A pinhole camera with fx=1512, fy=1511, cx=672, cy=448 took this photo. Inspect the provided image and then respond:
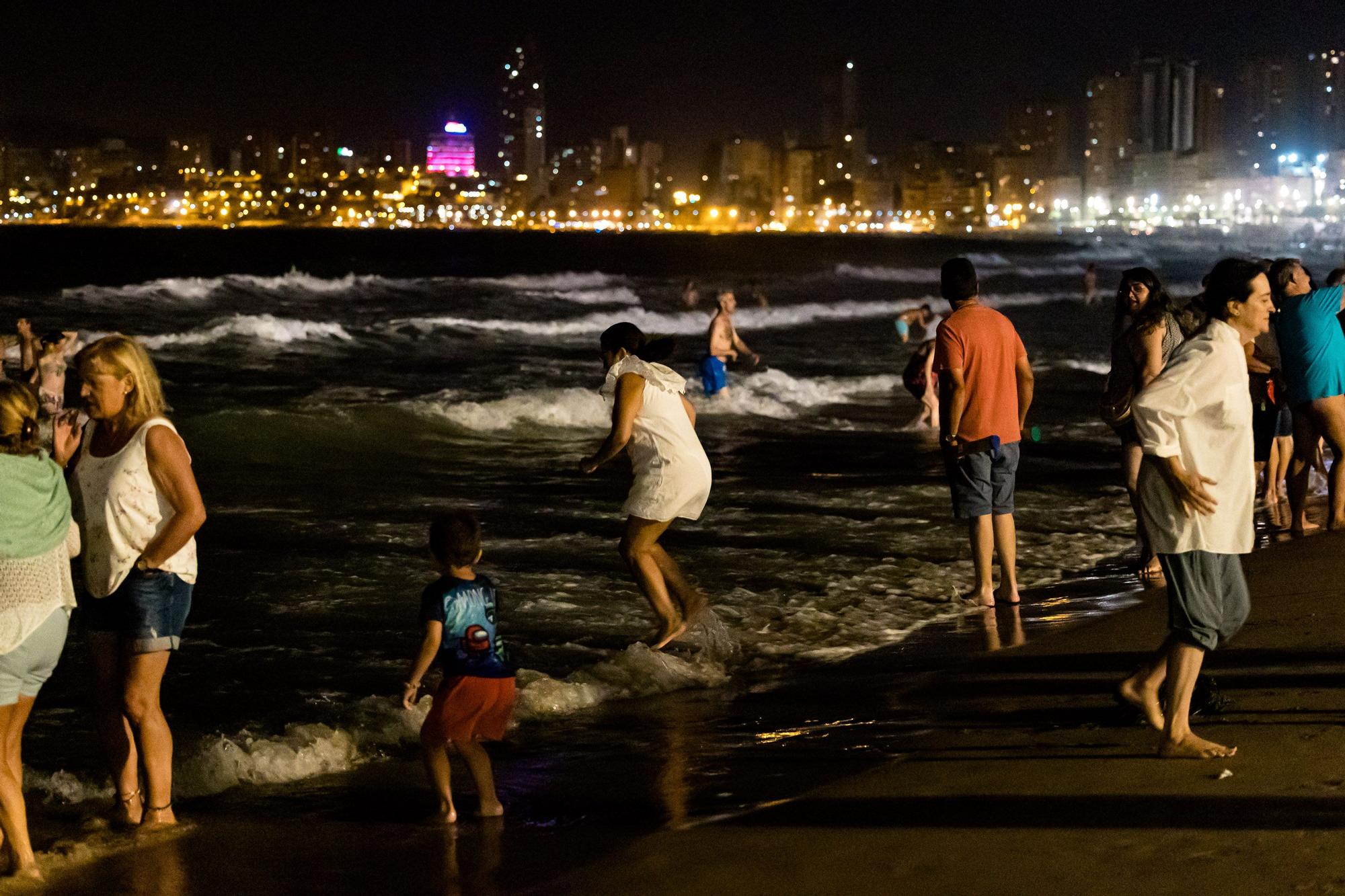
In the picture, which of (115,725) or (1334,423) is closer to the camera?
(115,725)

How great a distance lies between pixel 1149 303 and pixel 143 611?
509cm

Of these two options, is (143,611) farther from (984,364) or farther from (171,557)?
(984,364)

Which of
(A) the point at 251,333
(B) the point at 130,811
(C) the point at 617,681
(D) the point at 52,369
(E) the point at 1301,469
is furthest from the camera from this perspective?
(A) the point at 251,333

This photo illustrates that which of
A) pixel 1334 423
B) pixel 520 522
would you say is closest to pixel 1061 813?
pixel 1334 423

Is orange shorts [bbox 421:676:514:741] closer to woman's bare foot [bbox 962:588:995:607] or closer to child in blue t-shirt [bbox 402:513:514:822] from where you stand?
child in blue t-shirt [bbox 402:513:514:822]

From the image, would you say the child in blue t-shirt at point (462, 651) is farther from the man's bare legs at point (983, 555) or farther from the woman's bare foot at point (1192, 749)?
the man's bare legs at point (983, 555)

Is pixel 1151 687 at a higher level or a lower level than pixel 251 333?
lower

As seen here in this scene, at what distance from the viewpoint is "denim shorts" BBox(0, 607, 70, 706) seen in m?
4.27

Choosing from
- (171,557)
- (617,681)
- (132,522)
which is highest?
(132,522)

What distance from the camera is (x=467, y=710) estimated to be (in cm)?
476

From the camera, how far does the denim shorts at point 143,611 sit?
4699 mm

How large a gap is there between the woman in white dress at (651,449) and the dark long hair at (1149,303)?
7.39 ft

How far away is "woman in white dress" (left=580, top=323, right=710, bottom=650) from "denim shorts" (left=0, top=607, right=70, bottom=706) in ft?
9.59

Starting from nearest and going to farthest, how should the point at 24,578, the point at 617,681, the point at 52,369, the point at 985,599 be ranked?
the point at 24,578 < the point at 617,681 < the point at 985,599 < the point at 52,369
